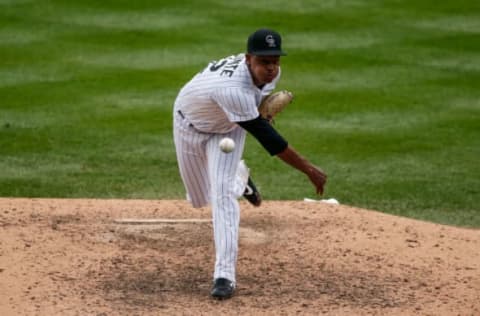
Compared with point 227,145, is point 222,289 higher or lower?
lower

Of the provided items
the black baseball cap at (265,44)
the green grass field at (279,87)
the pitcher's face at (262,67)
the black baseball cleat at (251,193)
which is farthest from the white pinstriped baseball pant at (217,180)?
the green grass field at (279,87)

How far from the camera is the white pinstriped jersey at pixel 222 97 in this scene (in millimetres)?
5941

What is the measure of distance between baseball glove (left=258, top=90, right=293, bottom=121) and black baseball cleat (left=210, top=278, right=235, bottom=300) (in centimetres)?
112

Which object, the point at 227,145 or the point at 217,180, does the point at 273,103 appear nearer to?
the point at 227,145

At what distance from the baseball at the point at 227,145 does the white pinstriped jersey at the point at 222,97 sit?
0.12 metres

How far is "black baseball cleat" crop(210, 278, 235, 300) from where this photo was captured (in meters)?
6.00

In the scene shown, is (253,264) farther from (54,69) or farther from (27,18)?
(27,18)

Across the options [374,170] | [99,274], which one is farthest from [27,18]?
[99,274]

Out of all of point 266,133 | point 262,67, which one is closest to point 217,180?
point 266,133

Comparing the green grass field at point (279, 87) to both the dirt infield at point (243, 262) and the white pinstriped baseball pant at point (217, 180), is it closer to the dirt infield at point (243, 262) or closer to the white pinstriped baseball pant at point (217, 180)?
the dirt infield at point (243, 262)

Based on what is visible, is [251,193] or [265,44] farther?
[251,193]

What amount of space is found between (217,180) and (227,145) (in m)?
0.24

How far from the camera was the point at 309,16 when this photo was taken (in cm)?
1587

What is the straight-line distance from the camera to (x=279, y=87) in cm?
1239
